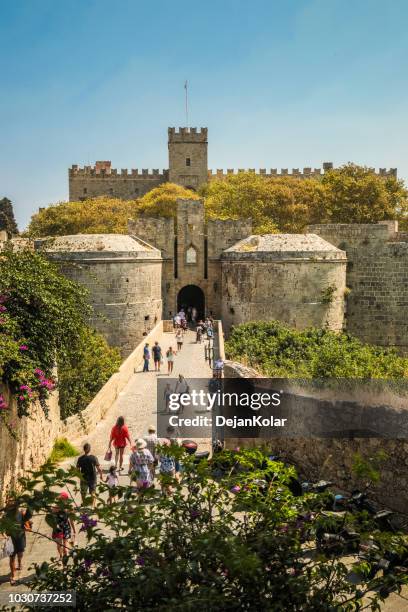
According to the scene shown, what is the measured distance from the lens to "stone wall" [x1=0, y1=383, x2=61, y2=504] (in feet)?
26.5

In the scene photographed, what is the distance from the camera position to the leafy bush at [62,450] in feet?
34.6

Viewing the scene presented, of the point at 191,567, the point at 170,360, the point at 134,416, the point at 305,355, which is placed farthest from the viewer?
the point at 305,355

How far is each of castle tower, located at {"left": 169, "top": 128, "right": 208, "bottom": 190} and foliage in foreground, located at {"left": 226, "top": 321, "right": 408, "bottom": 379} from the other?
33911mm

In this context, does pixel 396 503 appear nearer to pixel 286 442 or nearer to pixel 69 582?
pixel 286 442

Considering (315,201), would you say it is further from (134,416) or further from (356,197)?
(134,416)

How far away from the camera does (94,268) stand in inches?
941

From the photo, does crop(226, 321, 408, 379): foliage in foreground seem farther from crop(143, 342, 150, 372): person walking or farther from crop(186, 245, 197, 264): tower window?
crop(186, 245, 197, 264): tower window

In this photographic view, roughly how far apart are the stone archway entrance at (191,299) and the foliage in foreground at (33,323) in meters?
19.7

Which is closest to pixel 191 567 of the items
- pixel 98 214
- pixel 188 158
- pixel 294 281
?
pixel 294 281

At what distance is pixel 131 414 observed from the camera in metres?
13.6

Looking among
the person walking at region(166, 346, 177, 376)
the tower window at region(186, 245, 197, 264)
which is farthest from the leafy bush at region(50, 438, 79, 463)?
the tower window at region(186, 245, 197, 264)

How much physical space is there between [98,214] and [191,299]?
546 inches

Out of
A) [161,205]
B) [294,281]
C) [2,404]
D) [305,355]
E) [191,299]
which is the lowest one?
[305,355]

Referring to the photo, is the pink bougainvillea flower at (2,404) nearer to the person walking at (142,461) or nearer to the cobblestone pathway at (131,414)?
the cobblestone pathway at (131,414)
